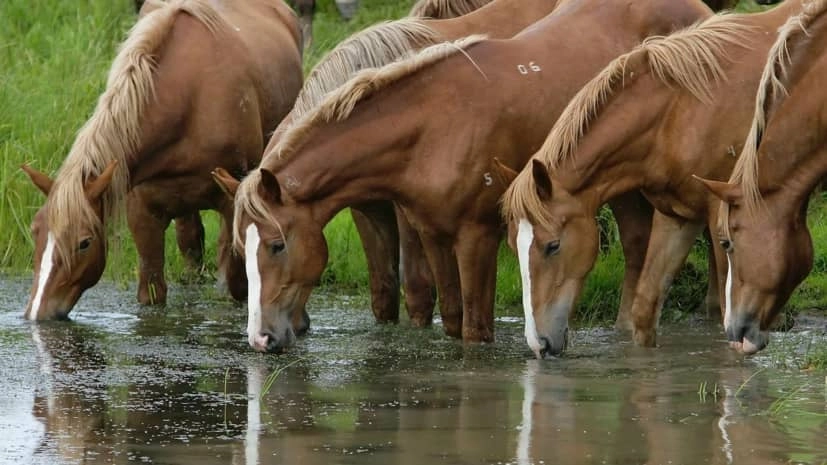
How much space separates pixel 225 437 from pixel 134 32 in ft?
14.2

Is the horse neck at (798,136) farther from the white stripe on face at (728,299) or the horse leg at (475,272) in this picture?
the horse leg at (475,272)

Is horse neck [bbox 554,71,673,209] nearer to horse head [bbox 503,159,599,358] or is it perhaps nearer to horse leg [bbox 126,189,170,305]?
horse head [bbox 503,159,599,358]

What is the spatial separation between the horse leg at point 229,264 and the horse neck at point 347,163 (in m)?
1.44

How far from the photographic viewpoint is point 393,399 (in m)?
6.84

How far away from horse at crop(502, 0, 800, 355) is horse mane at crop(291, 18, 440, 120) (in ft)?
4.61

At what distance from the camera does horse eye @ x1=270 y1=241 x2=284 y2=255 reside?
26.4ft

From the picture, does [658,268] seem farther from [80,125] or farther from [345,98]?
[80,125]

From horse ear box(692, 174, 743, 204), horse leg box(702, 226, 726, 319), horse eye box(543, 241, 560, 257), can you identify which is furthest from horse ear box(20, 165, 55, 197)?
horse ear box(692, 174, 743, 204)

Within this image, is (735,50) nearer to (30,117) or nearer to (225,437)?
(225,437)

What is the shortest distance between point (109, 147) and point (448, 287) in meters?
2.05

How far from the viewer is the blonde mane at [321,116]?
8016 mm

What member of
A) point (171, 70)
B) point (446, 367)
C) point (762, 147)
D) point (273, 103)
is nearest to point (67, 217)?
point (171, 70)

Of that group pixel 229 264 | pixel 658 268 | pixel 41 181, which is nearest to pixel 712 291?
pixel 658 268

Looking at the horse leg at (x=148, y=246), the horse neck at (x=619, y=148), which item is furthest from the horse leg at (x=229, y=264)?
the horse neck at (x=619, y=148)
